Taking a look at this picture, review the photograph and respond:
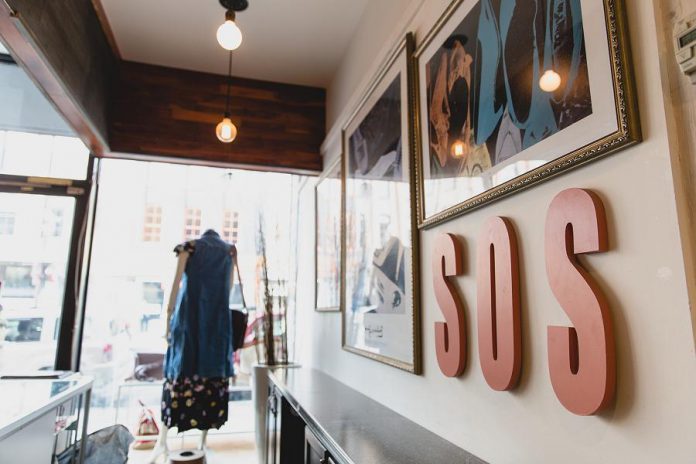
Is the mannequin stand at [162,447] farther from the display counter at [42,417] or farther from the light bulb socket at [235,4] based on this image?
the light bulb socket at [235,4]

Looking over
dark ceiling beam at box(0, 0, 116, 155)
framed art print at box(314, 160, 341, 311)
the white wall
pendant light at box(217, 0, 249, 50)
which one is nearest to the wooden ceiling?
dark ceiling beam at box(0, 0, 116, 155)

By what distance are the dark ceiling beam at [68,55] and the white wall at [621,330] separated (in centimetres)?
181

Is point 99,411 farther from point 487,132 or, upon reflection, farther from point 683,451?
point 683,451

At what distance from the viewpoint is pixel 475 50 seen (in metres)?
1.34

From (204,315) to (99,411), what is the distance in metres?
1.60

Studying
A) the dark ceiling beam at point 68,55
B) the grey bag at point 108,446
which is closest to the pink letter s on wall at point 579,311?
the dark ceiling beam at point 68,55

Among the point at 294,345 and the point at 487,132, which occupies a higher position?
the point at 487,132

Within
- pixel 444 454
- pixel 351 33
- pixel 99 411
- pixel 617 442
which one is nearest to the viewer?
pixel 617 442

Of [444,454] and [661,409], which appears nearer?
[661,409]

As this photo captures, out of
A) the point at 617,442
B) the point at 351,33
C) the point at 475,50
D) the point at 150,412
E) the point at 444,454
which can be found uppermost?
the point at 351,33

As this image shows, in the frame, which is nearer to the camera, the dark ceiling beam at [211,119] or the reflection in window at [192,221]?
the dark ceiling beam at [211,119]

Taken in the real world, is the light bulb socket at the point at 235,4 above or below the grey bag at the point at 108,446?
above

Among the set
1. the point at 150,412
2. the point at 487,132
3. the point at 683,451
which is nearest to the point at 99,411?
the point at 150,412

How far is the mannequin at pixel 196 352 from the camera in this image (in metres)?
2.97
